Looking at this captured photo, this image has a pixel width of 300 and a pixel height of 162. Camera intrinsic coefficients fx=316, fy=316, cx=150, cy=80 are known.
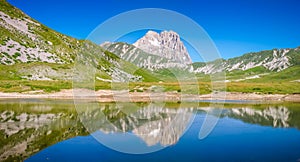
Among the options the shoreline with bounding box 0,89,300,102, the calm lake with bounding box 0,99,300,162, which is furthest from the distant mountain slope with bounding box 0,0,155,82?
the calm lake with bounding box 0,99,300,162

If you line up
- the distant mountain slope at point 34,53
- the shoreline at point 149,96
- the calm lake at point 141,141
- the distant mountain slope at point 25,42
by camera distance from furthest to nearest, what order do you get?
the distant mountain slope at point 25,42 < the distant mountain slope at point 34,53 < the shoreline at point 149,96 < the calm lake at point 141,141

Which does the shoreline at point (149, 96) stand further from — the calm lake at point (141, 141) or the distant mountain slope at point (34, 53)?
the calm lake at point (141, 141)

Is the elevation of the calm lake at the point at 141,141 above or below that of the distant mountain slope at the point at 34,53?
below

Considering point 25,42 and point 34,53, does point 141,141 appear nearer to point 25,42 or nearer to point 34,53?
point 34,53

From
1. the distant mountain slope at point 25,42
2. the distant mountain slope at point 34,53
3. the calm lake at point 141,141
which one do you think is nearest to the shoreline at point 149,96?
the distant mountain slope at point 34,53

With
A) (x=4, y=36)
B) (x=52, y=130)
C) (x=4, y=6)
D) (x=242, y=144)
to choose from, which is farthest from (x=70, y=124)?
(x=4, y=6)

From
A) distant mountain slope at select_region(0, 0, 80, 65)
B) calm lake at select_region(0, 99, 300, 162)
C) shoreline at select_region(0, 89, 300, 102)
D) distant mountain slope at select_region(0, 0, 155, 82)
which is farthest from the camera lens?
distant mountain slope at select_region(0, 0, 80, 65)

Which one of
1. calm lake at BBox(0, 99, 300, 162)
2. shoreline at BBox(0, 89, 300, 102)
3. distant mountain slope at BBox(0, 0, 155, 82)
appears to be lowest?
calm lake at BBox(0, 99, 300, 162)

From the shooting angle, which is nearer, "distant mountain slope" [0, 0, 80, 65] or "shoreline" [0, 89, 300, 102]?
"shoreline" [0, 89, 300, 102]

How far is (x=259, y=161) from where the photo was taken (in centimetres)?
1936

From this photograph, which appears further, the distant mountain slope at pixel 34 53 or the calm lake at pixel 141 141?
the distant mountain slope at pixel 34 53

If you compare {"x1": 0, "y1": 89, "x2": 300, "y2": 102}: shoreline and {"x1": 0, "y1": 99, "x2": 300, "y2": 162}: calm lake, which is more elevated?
{"x1": 0, "y1": 89, "x2": 300, "y2": 102}: shoreline

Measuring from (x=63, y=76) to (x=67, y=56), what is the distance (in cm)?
4801

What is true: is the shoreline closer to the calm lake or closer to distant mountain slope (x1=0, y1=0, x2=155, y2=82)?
distant mountain slope (x1=0, y1=0, x2=155, y2=82)
